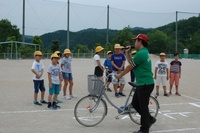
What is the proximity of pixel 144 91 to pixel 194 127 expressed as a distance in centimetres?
160

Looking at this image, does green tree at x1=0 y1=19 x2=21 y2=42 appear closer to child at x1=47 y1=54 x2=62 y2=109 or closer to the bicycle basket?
child at x1=47 y1=54 x2=62 y2=109

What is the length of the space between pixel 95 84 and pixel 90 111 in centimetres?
65

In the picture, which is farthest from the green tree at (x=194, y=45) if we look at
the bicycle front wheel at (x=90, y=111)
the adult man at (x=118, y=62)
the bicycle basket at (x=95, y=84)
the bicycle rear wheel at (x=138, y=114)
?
the bicycle basket at (x=95, y=84)

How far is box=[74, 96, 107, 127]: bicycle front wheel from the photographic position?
20.2ft

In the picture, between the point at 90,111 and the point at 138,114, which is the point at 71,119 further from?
the point at 138,114

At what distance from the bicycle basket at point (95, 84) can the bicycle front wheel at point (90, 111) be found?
0.51ft

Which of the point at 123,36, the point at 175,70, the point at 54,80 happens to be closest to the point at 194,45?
the point at 123,36

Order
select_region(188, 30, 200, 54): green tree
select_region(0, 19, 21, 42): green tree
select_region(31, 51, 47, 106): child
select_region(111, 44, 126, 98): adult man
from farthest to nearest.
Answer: select_region(188, 30, 200, 54): green tree
select_region(0, 19, 21, 42): green tree
select_region(111, 44, 126, 98): adult man
select_region(31, 51, 47, 106): child

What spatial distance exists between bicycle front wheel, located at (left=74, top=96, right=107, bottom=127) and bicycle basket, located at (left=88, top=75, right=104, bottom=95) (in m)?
0.16

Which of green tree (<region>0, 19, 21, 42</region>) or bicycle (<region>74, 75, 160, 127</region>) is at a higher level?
green tree (<region>0, 19, 21, 42</region>)

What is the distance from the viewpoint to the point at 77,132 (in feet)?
19.0

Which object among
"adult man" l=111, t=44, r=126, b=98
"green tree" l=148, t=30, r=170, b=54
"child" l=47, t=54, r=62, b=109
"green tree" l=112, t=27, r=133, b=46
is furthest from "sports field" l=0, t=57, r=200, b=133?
"green tree" l=148, t=30, r=170, b=54

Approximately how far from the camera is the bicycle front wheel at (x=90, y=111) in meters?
6.15

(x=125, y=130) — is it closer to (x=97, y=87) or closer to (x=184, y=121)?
(x=97, y=87)
